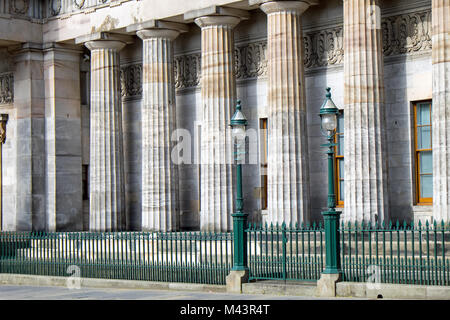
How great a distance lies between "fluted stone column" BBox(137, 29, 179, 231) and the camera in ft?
94.1

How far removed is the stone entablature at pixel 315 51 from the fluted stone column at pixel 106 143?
1.63 metres

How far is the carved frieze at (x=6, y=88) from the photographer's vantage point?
33719 millimetres

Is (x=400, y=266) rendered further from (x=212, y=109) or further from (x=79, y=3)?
(x=79, y=3)

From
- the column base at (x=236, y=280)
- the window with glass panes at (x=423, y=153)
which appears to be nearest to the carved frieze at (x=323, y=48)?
the window with glass panes at (x=423, y=153)

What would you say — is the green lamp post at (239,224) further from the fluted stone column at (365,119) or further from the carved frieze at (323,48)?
the carved frieze at (323,48)

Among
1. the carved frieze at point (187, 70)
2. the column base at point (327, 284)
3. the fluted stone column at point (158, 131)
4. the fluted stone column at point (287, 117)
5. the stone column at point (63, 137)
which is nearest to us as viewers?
the column base at point (327, 284)

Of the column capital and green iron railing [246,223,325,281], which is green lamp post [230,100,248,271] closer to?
green iron railing [246,223,325,281]

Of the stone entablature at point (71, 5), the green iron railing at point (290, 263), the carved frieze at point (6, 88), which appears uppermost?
the stone entablature at point (71, 5)

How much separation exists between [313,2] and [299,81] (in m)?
2.39

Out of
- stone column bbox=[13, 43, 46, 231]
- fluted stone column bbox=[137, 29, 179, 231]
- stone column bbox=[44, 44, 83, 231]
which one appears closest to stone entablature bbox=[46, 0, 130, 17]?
stone column bbox=[44, 44, 83, 231]

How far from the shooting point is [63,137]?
32.3 m

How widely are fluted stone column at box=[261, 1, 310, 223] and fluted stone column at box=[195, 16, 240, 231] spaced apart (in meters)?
2.02
